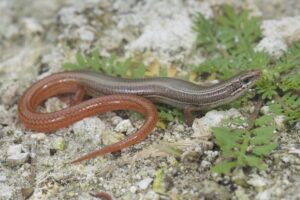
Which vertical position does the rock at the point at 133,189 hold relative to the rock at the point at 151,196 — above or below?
above

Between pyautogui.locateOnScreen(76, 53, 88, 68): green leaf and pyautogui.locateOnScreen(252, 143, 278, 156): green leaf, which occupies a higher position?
pyautogui.locateOnScreen(76, 53, 88, 68): green leaf

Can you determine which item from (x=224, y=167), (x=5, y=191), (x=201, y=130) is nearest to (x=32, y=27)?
(x=5, y=191)

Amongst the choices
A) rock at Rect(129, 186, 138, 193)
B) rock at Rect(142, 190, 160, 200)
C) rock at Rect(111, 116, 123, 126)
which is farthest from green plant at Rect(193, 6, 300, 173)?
rock at Rect(111, 116, 123, 126)

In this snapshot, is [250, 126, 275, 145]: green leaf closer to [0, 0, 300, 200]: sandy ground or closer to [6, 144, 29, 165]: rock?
[0, 0, 300, 200]: sandy ground

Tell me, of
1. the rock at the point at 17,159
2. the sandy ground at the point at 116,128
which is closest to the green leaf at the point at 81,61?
the sandy ground at the point at 116,128

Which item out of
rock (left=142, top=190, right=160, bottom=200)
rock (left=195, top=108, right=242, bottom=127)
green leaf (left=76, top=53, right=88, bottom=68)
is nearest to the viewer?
rock (left=142, top=190, right=160, bottom=200)

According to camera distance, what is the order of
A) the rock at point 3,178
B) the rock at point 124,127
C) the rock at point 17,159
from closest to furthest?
the rock at point 3,178 < the rock at point 17,159 < the rock at point 124,127

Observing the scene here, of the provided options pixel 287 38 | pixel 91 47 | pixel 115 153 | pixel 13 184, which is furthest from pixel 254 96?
pixel 13 184

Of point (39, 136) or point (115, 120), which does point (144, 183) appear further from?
point (39, 136)

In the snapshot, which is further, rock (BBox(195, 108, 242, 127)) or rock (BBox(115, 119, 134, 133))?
rock (BBox(115, 119, 134, 133))

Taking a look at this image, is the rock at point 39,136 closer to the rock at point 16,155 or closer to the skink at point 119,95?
the skink at point 119,95
